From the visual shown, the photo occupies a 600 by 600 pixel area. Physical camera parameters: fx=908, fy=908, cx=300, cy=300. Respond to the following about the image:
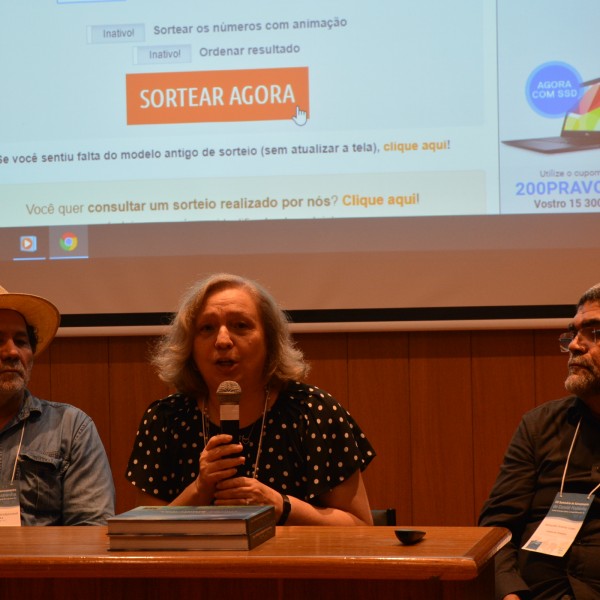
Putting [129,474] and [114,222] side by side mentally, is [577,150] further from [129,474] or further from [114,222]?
[129,474]

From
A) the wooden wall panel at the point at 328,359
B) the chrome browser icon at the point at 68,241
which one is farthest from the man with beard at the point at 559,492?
the chrome browser icon at the point at 68,241

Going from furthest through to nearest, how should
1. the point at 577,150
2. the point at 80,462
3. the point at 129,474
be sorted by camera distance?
1. the point at 577,150
2. the point at 80,462
3. the point at 129,474

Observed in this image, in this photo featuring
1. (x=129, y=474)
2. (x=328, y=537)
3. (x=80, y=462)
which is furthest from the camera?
(x=80, y=462)

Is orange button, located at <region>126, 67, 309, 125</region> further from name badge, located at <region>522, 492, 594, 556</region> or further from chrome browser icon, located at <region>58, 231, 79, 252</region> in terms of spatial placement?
name badge, located at <region>522, 492, 594, 556</region>

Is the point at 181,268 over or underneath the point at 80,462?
over

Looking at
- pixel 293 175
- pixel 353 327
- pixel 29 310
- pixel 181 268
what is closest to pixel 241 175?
pixel 293 175

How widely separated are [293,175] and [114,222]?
760 mm

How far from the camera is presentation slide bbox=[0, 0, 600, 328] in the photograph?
3.52 m

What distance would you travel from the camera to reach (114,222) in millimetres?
3703

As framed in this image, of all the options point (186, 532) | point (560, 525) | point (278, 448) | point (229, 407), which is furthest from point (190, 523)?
point (560, 525)

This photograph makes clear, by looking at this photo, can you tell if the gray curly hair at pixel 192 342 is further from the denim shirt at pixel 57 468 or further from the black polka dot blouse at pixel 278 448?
the denim shirt at pixel 57 468

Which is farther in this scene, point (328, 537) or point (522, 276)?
point (522, 276)

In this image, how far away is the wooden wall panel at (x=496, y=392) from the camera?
360 cm

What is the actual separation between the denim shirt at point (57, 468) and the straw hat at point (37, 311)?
267 millimetres
